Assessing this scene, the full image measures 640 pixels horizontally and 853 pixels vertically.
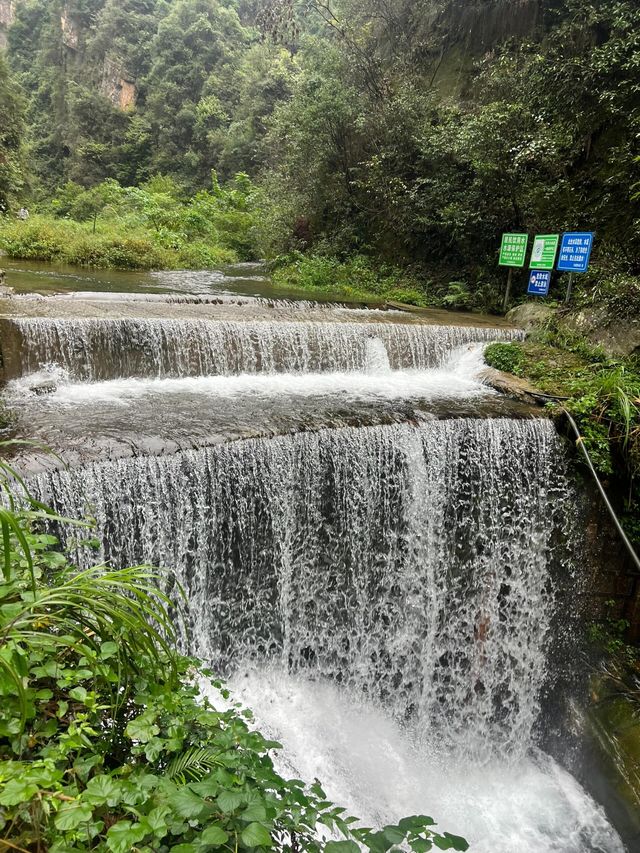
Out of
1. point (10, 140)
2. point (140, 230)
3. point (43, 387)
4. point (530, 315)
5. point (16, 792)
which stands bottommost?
point (43, 387)

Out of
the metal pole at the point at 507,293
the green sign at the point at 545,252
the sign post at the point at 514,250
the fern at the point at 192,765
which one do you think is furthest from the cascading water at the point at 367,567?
the metal pole at the point at 507,293

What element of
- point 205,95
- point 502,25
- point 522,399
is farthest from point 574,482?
point 205,95

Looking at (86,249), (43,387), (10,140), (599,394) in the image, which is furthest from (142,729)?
(10,140)

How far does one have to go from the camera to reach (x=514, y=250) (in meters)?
9.12

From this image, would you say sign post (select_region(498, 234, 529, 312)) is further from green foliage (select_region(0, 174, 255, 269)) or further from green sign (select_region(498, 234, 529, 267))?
green foliage (select_region(0, 174, 255, 269))

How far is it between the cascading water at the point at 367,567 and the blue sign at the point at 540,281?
4.31 metres

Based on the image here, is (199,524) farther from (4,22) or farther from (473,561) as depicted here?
(4,22)

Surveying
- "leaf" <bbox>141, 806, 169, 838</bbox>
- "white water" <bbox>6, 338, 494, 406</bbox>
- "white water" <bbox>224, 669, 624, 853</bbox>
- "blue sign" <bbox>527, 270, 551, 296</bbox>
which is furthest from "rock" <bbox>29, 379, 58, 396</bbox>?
"blue sign" <bbox>527, 270, 551, 296</bbox>

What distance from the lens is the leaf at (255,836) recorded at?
49.4 inches

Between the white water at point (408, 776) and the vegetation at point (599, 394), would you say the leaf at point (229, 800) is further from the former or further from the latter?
the vegetation at point (599, 394)

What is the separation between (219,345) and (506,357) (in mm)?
3863

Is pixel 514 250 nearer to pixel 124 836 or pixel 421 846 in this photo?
pixel 421 846

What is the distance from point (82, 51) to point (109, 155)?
10.1m

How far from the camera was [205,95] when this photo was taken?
28.5 metres
